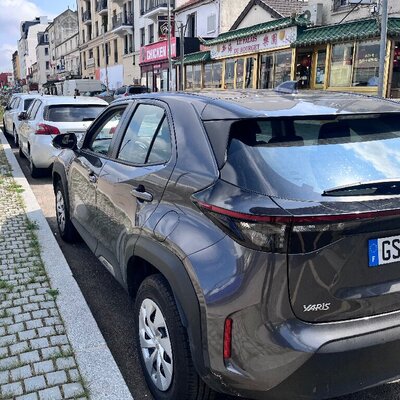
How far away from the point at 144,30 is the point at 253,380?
138ft

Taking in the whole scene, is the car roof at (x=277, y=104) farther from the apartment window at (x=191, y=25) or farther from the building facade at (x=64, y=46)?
the building facade at (x=64, y=46)

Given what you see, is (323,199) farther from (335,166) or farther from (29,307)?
(29,307)

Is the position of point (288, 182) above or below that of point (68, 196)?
above

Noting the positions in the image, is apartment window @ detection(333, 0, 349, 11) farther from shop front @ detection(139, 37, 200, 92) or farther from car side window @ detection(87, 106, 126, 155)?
car side window @ detection(87, 106, 126, 155)

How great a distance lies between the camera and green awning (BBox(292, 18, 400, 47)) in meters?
14.1

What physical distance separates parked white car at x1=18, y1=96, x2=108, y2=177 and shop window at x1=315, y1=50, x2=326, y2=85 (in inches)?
451


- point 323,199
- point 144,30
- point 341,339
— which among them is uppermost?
point 144,30

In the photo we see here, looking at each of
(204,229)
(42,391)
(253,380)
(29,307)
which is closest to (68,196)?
(29,307)

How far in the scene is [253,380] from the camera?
6.40 feet

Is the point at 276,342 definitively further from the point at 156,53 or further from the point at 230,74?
the point at 156,53

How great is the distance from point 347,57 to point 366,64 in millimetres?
1004

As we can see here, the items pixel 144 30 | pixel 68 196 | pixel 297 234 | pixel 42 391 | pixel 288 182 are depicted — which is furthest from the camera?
pixel 144 30

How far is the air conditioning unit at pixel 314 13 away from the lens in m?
17.7

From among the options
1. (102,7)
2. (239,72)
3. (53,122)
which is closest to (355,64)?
(239,72)
